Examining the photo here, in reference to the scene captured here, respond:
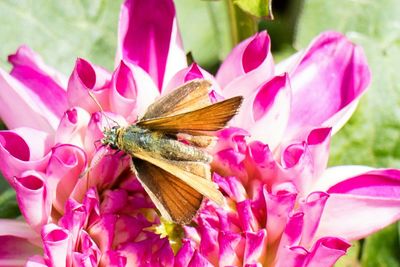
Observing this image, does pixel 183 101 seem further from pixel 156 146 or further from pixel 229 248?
pixel 229 248

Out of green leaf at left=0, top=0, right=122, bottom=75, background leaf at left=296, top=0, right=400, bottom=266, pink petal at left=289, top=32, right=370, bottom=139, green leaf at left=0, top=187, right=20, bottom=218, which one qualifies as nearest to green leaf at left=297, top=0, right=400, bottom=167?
background leaf at left=296, top=0, right=400, bottom=266

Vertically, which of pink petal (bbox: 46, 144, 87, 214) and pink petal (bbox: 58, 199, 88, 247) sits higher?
pink petal (bbox: 46, 144, 87, 214)

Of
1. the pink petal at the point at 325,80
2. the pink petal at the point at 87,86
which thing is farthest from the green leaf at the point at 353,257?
the pink petal at the point at 87,86

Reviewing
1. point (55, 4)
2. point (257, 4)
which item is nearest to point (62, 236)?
point (257, 4)

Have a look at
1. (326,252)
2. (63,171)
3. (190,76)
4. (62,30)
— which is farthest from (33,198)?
(62,30)

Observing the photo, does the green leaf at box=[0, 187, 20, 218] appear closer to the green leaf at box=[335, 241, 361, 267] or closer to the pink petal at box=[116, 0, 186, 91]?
the pink petal at box=[116, 0, 186, 91]

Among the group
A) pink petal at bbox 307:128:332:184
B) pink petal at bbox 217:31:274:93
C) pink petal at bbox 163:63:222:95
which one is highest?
pink petal at bbox 217:31:274:93

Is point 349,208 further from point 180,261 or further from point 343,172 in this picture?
point 180,261
